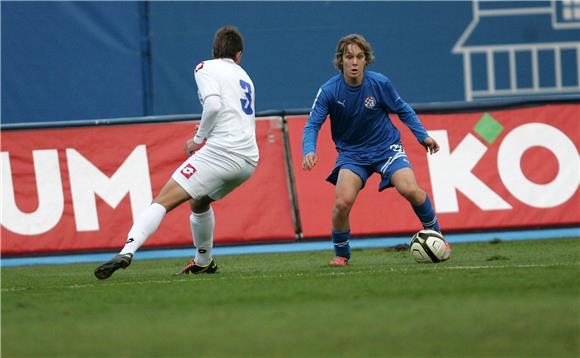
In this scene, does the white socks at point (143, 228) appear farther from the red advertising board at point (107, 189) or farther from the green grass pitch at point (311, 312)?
the red advertising board at point (107, 189)

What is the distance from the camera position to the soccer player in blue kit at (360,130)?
9492 millimetres

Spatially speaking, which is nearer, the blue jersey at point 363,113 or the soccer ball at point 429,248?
the soccer ball at point 429,248

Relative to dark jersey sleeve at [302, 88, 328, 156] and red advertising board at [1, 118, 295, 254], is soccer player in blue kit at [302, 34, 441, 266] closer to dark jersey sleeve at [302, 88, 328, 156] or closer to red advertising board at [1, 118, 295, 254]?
dark jersey sleeve at [302, 88, 328, 156]

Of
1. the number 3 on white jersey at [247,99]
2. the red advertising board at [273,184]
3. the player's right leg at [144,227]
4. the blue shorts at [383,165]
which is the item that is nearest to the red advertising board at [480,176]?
the red advertising board at [273,184]

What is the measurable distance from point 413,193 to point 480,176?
3406 mm

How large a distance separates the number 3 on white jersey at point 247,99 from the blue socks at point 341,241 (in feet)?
4.66

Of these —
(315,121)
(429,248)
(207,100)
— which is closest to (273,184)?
(315,121)

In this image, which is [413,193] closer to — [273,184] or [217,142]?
[217,142]

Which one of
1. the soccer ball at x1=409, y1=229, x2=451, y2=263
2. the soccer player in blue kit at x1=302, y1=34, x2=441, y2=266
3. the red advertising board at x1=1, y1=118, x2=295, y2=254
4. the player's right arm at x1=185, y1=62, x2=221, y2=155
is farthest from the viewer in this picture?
the red advertising board at x1=1, y1=118, x2=295, y2=254

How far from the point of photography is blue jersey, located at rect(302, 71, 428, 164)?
31.6 ft

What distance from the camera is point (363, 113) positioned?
9.63m

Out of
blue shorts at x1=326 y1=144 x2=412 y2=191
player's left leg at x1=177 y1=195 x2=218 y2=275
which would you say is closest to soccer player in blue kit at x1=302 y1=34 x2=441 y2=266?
blue shorts at x1=326 y1=144 x2=412 y2=191

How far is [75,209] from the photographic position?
12469 millimetres

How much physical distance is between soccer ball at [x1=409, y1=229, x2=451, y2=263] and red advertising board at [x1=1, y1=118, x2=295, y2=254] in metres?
3.27
